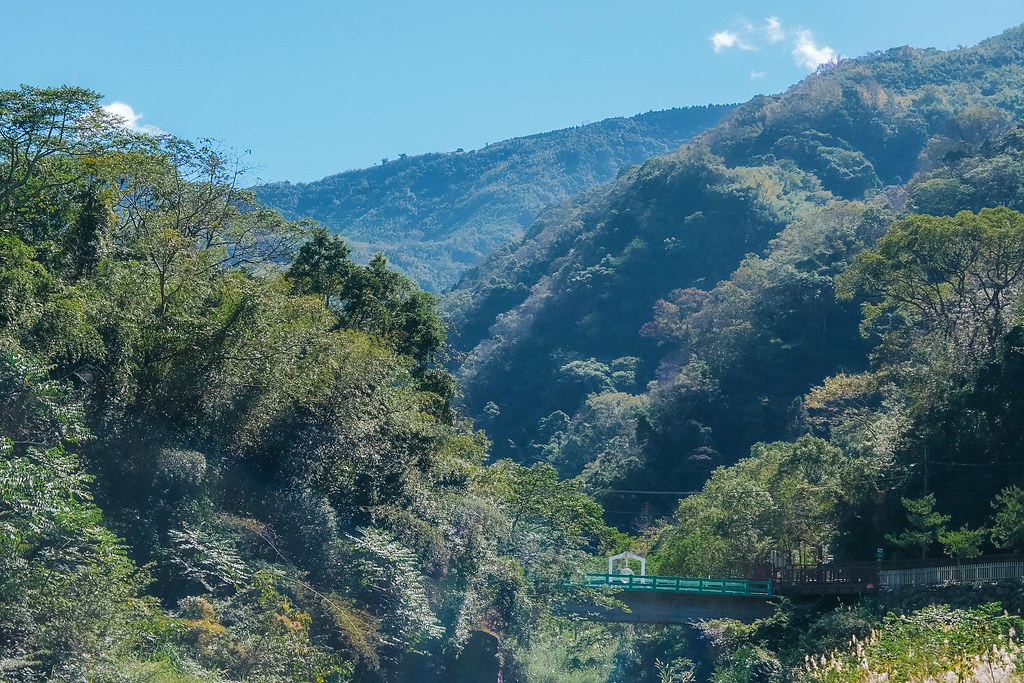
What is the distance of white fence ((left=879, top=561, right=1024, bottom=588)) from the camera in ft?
102

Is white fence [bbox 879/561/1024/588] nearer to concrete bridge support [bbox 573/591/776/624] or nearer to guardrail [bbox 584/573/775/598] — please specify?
guardrail [bbox 584/573/775/598]

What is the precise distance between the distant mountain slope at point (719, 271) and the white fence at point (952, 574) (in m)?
36.5

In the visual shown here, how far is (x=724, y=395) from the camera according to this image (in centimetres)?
7488

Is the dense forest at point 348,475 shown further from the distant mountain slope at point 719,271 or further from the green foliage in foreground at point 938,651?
the distant mountain slope at point 719,271

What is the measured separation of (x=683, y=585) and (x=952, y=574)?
980 cm

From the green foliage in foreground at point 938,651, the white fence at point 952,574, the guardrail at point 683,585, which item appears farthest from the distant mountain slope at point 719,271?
the green foliage in foreground at point 938,651

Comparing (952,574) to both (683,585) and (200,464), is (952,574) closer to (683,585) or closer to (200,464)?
(683,585)

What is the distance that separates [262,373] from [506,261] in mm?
100935

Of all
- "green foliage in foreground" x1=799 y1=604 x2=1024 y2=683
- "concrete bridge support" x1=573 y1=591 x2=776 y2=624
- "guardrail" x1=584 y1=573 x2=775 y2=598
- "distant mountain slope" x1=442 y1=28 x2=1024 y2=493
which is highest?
"distant mountain slope" x1=442 y1=28 x2=1024 y2=493

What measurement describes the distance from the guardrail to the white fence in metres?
4.60

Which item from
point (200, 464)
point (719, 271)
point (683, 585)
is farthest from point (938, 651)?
point (719, 271)

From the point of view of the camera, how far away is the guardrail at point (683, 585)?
129ft

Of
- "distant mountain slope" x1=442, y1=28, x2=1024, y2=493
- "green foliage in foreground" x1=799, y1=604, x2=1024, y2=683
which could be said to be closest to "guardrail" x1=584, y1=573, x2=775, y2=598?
"green foliage in foreground" x1=799, y1=604, x2=1024, y2=683

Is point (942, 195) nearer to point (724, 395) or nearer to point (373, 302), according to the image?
point (724, 395)
